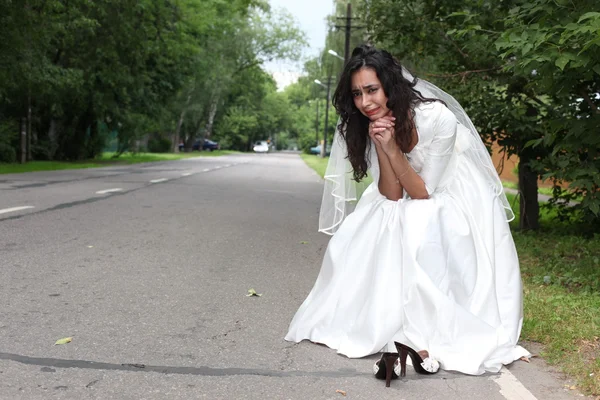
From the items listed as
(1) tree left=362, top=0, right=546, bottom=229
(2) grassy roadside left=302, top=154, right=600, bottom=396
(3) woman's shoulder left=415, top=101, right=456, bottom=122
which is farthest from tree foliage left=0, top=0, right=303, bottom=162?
(3) woman's shoulder left=415, top=101, right=456, bottom=122

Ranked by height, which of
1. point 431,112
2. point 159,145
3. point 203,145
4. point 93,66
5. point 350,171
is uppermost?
point 93,66

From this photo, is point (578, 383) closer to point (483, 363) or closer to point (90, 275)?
point (483, 363)

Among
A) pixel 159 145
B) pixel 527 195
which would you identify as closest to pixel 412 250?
pixel 527 195

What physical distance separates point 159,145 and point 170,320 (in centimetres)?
5586

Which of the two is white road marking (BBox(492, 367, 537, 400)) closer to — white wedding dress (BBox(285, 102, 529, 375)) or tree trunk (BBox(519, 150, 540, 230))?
white wedding dress (BBox(285, 102, 529, 375))

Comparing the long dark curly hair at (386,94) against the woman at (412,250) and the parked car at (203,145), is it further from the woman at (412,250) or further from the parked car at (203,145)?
the parked car at (203,145)

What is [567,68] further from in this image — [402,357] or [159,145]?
[159,145]

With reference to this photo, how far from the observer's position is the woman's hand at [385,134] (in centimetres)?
393

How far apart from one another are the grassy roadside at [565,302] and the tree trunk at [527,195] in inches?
41.5

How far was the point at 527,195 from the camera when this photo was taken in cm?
1049

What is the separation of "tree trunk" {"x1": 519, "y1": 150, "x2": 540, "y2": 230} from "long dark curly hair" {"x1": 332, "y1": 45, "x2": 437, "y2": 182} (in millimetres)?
6259

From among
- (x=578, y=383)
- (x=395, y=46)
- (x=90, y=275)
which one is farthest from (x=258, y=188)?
(x=578, y=383)

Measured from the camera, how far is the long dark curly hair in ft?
13.1

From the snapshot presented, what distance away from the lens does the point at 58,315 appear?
188 inches
